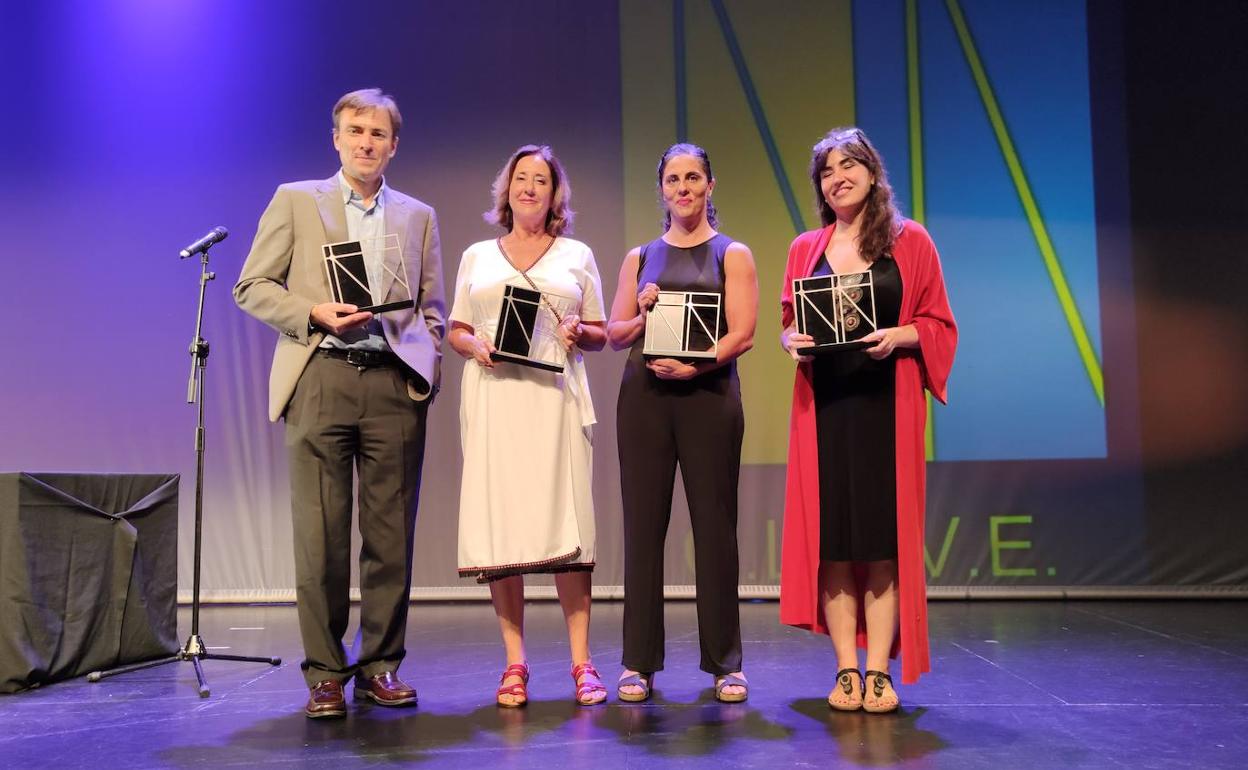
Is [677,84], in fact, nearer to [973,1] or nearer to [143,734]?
[973,1]

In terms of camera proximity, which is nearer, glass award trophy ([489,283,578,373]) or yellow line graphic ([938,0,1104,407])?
glass award trophy ([489,283,578,373])

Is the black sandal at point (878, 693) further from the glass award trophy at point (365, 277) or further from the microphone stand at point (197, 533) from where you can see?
the microphone stand at point (197, 533)

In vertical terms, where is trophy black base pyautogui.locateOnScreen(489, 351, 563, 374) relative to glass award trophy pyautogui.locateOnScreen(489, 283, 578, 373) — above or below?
below

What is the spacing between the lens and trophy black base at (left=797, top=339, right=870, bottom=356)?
→ 8.39 feet

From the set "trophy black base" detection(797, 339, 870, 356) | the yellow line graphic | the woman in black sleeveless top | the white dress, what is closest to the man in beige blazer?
the white dress

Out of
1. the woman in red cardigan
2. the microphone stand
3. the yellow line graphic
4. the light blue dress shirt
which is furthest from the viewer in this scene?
the yellow line graphic

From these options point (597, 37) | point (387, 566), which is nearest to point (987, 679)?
point (387, 566)

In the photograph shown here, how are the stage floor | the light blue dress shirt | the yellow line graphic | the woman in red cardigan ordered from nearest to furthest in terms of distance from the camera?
the stage floor < the woman in red cardigan < the light blue dress shirt < the yellow line graphic

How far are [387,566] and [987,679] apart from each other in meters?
1.88

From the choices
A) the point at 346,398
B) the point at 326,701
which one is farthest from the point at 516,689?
the point at 346,398

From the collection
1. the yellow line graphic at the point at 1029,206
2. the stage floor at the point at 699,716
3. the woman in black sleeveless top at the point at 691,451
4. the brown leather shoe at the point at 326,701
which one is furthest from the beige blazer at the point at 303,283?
the yellow line graphic at the point at 1029,206

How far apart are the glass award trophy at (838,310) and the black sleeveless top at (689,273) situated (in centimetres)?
29

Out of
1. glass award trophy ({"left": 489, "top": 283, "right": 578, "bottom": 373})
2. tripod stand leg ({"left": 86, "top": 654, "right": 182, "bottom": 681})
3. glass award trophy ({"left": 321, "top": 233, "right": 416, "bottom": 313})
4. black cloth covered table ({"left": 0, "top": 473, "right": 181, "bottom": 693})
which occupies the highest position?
glass award trophy ({"left": 321, "top": 233, "right": 416, "bottom": 313})

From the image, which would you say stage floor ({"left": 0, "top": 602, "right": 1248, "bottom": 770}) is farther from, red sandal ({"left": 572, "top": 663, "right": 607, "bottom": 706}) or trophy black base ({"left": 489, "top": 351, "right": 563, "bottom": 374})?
trophy black base ({"left": 489, "top": 351, "right": 563, "bottom": 374})
